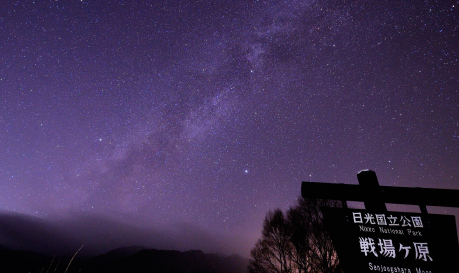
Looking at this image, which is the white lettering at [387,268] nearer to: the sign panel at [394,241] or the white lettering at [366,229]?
the sign panel at [394,241]

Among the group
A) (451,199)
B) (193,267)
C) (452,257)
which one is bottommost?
(193,267)

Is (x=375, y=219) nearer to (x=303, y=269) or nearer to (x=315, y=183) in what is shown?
(x=315, y=183)

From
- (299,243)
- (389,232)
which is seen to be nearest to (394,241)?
(389,232)

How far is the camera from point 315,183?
4172 mm

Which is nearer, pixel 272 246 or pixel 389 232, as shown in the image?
pixel 389 232

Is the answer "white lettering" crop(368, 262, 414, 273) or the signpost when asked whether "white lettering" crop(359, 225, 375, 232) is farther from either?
"white lettering" crop(368, 262, 414, 273)

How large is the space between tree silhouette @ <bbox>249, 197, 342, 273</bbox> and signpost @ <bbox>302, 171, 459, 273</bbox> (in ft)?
33.7

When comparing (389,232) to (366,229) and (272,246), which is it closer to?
(366,229)

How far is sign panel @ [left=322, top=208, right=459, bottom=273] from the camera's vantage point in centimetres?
351

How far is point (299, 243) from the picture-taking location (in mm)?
15547

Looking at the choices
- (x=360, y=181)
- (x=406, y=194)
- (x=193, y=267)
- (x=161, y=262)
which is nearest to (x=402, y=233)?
(x=406, y=194)

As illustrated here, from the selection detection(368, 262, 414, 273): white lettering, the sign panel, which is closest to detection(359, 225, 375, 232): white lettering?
the sign panel

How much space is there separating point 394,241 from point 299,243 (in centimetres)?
1381

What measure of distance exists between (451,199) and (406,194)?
2.74ft
